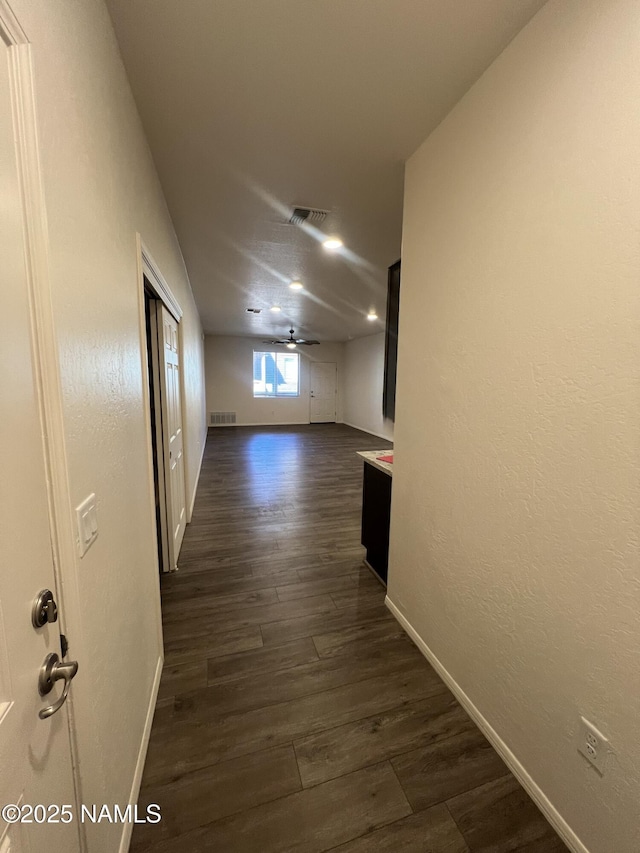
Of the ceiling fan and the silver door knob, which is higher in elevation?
A: the ceiling fan

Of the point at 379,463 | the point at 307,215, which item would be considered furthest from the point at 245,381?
the point at 379,463

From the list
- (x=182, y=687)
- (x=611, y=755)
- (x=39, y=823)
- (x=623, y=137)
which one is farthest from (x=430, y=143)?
(x=182, y=687)

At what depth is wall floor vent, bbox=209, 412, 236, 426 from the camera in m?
9.60

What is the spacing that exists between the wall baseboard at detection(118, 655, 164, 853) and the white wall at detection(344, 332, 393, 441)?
Answer: 21.7 ft

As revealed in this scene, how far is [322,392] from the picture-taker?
10648mm

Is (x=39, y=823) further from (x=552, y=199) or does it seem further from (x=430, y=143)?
(x=430, y=143)

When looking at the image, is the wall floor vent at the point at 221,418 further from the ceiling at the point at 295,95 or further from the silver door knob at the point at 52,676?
the silver door knob at the point at 52,676

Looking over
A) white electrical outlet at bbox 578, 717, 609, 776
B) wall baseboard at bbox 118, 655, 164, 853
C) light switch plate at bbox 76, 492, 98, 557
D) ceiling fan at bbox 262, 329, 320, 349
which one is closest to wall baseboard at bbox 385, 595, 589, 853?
white electrical outlet at bbox 578, 717, 609, 776

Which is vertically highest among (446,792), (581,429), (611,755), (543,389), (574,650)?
(543,389)

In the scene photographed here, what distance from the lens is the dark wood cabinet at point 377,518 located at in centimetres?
248

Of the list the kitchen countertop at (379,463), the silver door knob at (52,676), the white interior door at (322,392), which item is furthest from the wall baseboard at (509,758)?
the white interior door at (322,392)

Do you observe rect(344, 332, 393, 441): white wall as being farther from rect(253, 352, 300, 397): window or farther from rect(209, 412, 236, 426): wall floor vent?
rect(209, 412, 236, 426): wall floor vent

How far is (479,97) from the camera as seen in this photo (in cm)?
139

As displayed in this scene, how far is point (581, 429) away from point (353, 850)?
1.50 m
